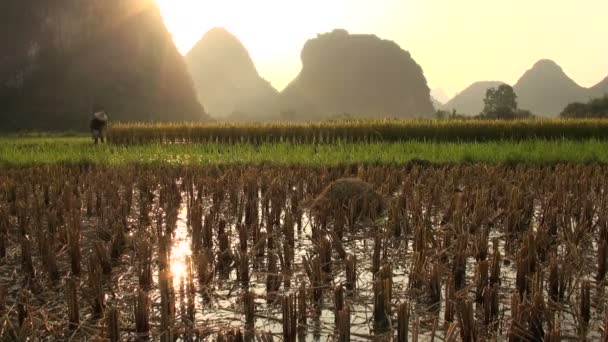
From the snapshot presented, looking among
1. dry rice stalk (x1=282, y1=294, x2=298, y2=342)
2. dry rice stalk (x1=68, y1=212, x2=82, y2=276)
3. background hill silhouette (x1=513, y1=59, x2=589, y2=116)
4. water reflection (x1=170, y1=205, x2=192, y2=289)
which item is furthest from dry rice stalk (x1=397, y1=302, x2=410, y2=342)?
background hill silhouette (x1=513, y1=59, x2=589, y2=116)

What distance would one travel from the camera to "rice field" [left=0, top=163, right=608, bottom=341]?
2.35 m

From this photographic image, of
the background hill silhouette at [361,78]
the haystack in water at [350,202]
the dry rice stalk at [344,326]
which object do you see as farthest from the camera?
the background hill silhouette at [361,78]

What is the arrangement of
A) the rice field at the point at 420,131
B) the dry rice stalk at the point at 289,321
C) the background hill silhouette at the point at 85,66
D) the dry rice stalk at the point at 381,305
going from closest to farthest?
the dry rice stalk at the point at 289,321 < the dry rice stalk at the point at 381,305 < the rice field at the point at 420,131 < the background hill silhouette at the point at 85,66

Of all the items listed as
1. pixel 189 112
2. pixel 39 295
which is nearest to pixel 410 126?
pixel 39 295

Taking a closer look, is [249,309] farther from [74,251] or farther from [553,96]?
[553,96]

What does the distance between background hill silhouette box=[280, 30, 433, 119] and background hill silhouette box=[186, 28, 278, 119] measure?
2657 cm

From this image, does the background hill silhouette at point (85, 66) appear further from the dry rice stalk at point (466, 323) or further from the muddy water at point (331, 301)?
the dry rice stalk at point (466, 323)

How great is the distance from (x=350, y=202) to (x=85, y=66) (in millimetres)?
69713

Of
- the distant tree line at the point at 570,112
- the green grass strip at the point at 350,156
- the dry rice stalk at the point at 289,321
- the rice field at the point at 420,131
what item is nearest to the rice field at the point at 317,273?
the dry rice stalk at the point at 289,321

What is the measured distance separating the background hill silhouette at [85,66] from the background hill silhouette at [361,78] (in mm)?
53727

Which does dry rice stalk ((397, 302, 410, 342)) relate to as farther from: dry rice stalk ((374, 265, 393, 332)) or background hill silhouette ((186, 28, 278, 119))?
background hill silhouette ((186, 28, 278, 119))

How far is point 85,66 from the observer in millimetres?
67250

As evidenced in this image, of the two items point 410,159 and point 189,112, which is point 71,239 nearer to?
point 410,159

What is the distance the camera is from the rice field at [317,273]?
2352 millimetres
